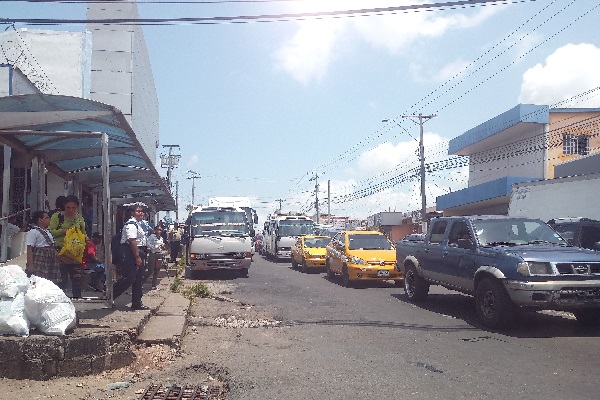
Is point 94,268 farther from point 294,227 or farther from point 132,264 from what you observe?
point 294,227

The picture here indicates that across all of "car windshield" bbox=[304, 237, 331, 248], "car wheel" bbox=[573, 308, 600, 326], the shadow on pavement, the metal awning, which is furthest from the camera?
"car windshield" bbox=[304, 237, 331, 248]

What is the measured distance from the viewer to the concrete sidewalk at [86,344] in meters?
5.71

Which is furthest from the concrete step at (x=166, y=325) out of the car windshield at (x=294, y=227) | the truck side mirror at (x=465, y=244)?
the car windshield at (x=294, y=227)

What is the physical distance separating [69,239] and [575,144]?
105ft

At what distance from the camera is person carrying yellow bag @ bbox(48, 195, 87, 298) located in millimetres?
8031

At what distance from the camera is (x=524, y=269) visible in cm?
826

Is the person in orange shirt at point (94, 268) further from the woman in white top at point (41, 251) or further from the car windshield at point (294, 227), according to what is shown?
the car windshield at point (294, 227)

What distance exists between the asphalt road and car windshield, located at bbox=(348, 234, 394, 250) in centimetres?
436

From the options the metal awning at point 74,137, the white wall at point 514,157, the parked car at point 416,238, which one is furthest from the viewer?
the white wall at point 514,157

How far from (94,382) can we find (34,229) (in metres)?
2.63

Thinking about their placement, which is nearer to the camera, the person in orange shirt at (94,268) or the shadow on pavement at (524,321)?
the shadow on pavement at (524,321)

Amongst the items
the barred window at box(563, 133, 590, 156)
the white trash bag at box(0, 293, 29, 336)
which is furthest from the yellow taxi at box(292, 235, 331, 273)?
the barred window at box(563, 133, 590, 156)

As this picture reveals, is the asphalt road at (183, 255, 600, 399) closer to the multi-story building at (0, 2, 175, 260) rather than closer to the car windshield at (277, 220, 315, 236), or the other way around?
the multi-story building at (0, 2, 175, 260)

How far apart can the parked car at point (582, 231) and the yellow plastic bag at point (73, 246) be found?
9126 mm
